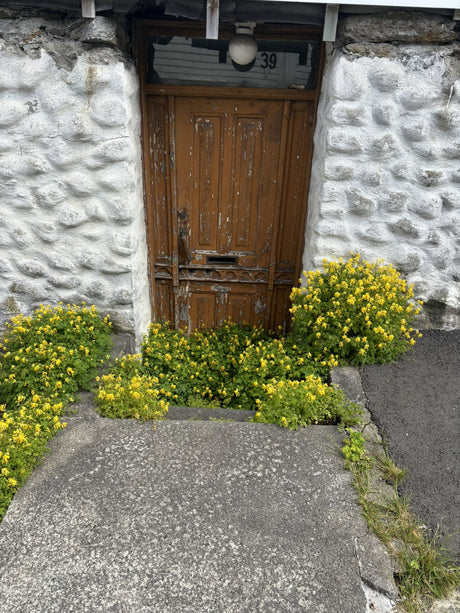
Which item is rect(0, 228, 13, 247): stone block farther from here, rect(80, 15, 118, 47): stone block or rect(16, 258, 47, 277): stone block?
rect(80, 15, 118, 47): stone block

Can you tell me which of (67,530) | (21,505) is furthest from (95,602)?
(21,505)

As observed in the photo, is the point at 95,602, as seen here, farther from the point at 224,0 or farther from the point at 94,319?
the point at 224,0

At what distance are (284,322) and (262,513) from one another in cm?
233

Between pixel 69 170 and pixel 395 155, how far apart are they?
87.3 inches

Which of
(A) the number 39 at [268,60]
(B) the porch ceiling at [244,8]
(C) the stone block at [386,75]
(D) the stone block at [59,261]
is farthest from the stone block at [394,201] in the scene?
(D) the stone block at [59,261]

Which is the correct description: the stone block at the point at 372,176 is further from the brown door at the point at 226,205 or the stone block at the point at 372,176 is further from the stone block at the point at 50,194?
the stone block at the point at 50,194

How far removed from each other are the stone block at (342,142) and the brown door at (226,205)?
55 cm

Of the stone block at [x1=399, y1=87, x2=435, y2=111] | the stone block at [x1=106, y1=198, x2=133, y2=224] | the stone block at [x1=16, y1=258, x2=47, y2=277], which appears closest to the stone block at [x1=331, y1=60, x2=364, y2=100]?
the stone block at [x1=399, y1=87, x2=435, y2=111]

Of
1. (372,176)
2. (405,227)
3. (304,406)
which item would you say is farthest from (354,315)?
(372,176)

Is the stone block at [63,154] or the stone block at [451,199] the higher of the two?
the stone block at [63,154]

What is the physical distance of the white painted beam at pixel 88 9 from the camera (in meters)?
3.01

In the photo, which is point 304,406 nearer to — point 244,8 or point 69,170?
point 69,170

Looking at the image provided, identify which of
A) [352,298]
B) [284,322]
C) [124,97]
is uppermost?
[124,97]

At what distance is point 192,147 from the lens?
4039 mm
